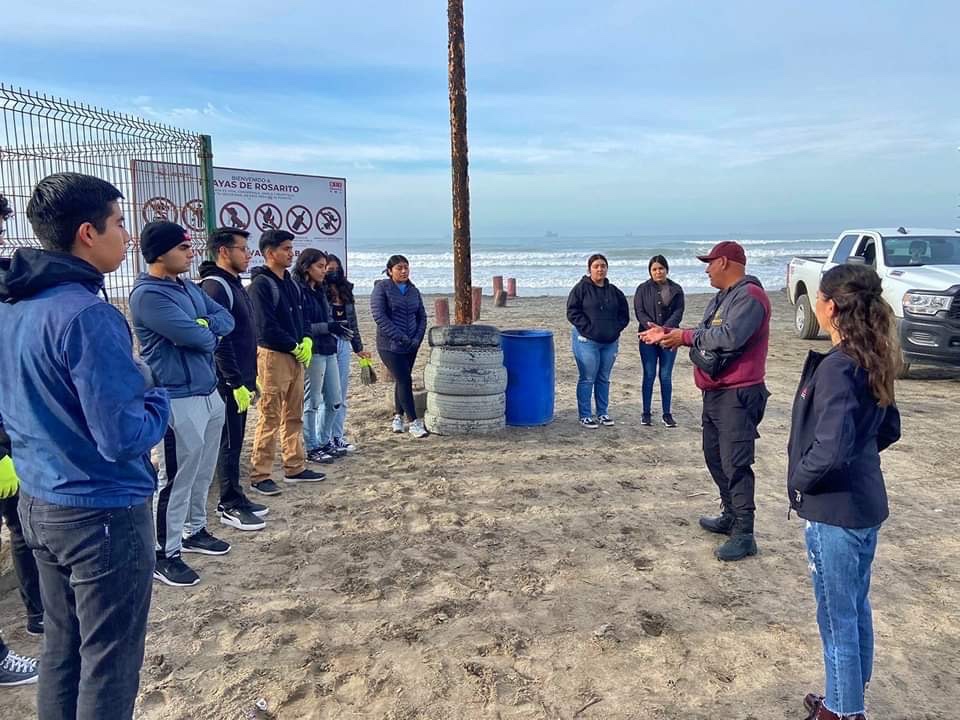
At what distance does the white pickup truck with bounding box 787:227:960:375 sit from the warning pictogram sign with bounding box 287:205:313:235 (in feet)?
18.6

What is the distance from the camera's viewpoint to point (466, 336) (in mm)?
6742

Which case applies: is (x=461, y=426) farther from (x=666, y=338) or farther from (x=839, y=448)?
(x=839, y=448)

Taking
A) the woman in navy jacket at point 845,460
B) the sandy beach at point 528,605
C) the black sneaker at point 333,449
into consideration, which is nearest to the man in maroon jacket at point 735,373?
the sandy beach at point 528,605

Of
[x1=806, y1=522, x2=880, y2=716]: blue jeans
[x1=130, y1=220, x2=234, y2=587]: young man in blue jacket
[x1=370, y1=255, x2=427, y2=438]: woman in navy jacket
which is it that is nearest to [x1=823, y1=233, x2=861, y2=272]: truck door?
[x1=370, y1=255, x2=427, y2=438]: woman in navy jacket

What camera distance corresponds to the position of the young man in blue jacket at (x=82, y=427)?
1.87m

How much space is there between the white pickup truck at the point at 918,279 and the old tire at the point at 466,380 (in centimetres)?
373

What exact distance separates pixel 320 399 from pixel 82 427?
4.04 m

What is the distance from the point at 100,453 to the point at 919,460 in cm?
653

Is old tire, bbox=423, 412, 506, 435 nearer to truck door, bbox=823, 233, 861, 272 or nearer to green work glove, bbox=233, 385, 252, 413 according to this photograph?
green work glove, bbox=233, 385, 252, 413

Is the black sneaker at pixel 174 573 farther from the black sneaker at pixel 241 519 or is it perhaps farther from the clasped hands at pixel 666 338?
the clasped hands at pixel 666 338

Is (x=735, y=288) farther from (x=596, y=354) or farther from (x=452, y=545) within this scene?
(x=596, y=354)

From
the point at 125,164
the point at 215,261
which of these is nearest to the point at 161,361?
the point at 215,261

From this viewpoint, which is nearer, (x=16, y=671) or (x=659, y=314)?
(x=16, y=671)

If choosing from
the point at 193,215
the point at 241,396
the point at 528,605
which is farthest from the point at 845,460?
the point at 193,215
